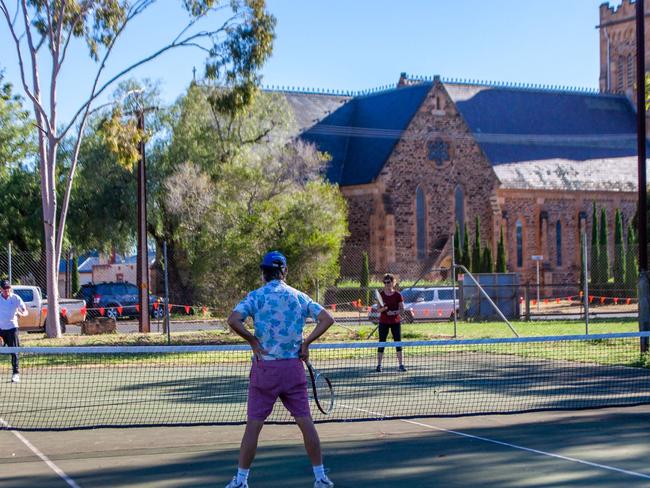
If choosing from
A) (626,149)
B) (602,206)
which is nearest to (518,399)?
(602,206)

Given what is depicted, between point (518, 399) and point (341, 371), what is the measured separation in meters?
5.26

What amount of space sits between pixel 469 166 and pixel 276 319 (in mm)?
53622

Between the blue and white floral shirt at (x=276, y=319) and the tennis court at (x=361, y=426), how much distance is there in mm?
1253

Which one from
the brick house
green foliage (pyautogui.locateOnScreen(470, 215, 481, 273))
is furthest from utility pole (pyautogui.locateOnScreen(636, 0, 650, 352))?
green foliage (pyautogui.locateOnScreen(470, 215, 481, 273))

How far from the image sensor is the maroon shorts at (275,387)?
8305 mm

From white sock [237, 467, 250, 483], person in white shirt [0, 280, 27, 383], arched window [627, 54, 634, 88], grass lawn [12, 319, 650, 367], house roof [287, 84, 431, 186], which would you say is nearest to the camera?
white sock [237, 467, 250, 483]

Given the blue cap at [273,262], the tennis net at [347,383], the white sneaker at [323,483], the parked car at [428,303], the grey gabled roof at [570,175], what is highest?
the grey gabled roof at [570,175]

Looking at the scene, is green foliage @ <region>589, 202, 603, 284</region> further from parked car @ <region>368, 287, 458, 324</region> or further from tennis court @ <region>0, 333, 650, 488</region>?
tennis court @ <region>0, 333, 650, 488</region>

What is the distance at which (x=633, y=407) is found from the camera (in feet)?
44.1

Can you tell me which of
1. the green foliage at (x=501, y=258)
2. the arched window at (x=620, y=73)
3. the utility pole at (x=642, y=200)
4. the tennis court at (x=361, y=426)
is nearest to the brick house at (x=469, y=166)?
the green foliage at (x=501, y=258)

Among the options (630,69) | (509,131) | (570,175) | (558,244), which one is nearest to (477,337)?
(509,131)

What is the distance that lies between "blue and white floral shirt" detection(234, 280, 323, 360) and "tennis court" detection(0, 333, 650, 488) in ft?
4.11

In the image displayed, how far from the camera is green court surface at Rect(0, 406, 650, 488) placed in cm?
895

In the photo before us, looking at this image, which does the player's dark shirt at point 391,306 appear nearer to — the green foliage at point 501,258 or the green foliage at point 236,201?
the green foliage at point 236,201
